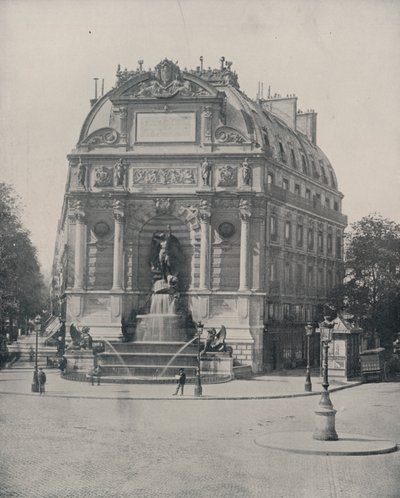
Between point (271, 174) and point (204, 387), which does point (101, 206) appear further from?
point (204, 387)

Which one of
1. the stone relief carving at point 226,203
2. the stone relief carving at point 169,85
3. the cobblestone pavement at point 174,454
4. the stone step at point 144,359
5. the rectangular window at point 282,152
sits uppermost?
the stone relief carving at point 169,85

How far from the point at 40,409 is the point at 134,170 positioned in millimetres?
26650

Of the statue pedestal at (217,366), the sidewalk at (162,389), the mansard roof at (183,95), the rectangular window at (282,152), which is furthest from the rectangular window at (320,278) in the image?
the statue pedestal at (217,366)

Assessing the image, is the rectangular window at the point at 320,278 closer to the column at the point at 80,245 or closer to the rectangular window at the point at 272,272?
the rectangular window at the point at 272,272

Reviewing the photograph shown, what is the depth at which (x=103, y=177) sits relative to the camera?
57062 millimetres

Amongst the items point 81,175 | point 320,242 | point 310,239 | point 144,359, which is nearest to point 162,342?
point 144,359

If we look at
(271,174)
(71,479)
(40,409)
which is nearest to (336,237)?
(271,174)

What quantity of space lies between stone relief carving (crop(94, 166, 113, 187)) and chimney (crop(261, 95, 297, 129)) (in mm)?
21529

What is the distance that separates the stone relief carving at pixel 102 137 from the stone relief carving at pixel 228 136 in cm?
680

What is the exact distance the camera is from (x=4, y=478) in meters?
19.8

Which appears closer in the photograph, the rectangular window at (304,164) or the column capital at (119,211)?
the column capital at (119,211)

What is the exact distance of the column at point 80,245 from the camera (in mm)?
57000

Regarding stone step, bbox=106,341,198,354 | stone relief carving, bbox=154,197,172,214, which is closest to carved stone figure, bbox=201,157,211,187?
stone relief carving, bbox=154,197,172,214

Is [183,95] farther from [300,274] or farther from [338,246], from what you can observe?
[338,246]
